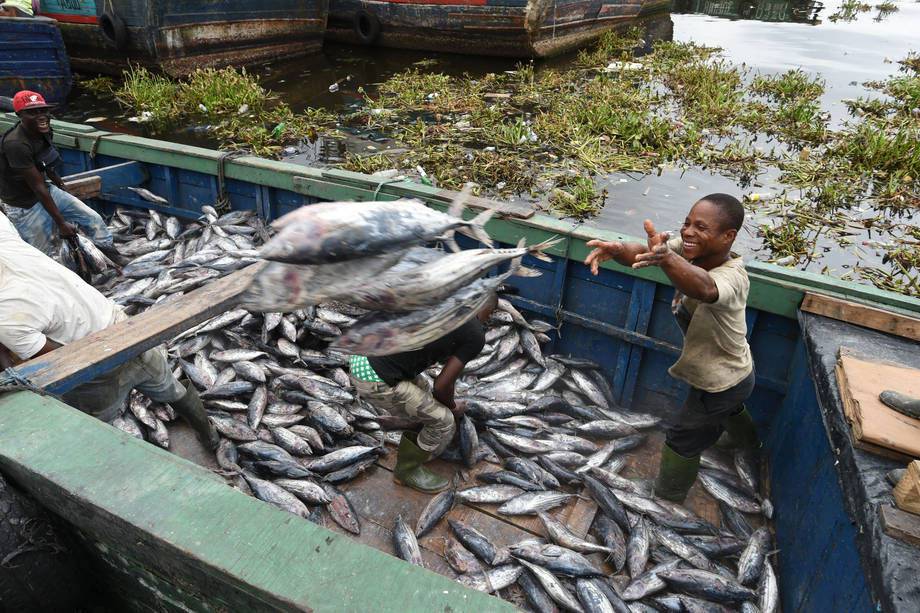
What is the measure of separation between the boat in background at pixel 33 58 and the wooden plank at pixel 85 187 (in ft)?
23.8

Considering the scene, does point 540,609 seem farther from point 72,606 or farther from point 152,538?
point 72,606

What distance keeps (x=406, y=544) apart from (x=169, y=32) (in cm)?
1602

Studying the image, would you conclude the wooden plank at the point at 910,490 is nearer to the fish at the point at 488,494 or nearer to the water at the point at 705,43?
the fish at the point at 488,494

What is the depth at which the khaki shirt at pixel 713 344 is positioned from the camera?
3193 mm

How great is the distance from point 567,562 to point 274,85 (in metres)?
16.6

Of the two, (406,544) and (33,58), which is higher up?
(33,58)

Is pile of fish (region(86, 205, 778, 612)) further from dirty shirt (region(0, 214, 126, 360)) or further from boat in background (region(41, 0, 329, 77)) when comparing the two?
boat in background (region(41, 0, 329, 77))

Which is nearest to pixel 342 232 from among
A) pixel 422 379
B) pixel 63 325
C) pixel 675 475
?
pixel 422 379

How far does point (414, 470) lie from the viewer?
386 cm

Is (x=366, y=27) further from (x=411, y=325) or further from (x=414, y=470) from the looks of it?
(x=411, y=325)

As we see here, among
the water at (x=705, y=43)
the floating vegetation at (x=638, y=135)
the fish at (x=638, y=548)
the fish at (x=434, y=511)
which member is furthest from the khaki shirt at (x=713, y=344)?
the water at (x=705, y=43)

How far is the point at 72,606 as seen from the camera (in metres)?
2.82

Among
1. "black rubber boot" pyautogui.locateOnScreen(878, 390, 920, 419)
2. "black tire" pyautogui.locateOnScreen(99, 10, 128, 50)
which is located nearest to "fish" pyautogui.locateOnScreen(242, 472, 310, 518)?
"black rubber boot" pyautogui.locateOnScreen(878, 390, 920, 419)

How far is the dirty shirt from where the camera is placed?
3283 millimetres
